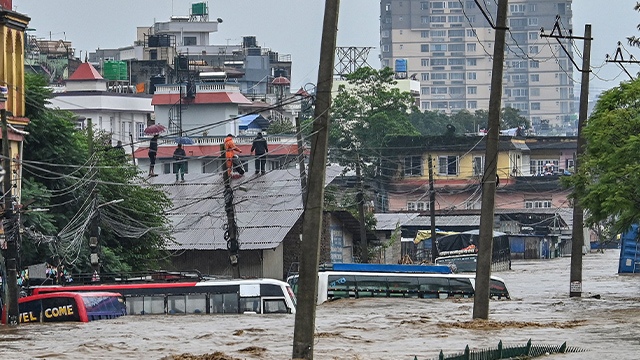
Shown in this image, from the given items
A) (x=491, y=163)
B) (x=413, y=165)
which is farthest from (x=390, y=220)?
(x=491, y=163)

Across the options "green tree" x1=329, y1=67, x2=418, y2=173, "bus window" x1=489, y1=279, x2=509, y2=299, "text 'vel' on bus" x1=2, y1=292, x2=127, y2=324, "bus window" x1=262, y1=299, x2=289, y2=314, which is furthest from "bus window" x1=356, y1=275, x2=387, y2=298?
"green tree" x1=329, y1=67, x2=418, y2=173

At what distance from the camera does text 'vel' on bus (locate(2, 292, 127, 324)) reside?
33875 mm

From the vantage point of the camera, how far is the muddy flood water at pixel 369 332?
24391 millimetres

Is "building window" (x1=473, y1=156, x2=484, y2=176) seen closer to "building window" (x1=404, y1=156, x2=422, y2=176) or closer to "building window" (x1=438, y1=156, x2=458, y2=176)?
"building window" (x1=438, y1=156, x2=458, y2=176)

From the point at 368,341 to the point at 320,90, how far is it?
10351 millimetres

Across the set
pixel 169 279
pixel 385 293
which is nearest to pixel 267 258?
pixel 385 293

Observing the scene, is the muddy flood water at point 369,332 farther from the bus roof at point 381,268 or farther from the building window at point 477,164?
the building window at point 477,164

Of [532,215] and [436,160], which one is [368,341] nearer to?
[532,215]

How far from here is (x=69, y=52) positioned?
11306cm

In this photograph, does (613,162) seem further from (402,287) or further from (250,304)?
(250,304)

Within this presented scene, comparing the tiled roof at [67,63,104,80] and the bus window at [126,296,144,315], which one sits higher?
the tiled roof at [67,63,104,80]

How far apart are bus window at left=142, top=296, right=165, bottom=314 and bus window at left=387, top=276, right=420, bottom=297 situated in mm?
9745

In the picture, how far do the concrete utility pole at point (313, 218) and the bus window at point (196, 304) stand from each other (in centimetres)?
1918

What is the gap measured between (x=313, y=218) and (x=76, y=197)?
2985 cm
